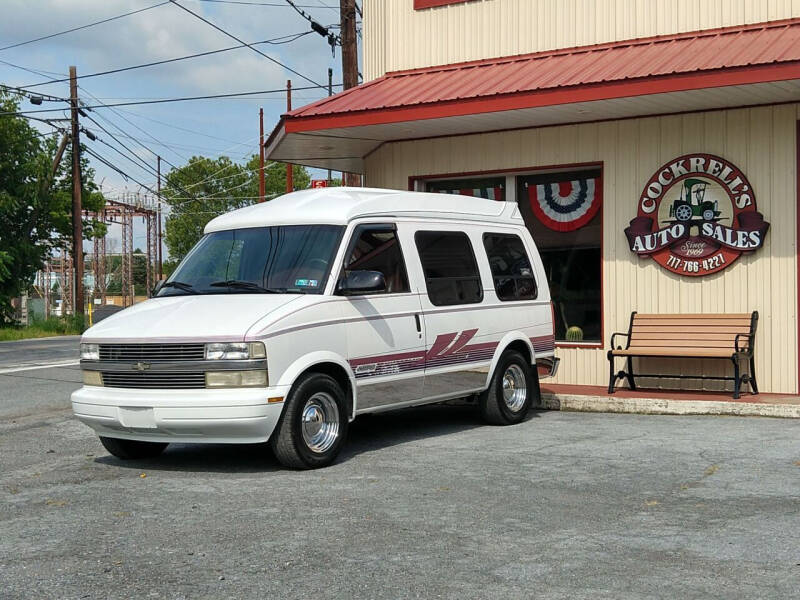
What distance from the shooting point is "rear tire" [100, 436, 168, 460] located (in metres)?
8.56

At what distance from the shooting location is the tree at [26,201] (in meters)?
43.9

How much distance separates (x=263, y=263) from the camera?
872 cm

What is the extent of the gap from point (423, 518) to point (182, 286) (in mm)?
3498

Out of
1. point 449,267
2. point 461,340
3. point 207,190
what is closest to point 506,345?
point 461,340

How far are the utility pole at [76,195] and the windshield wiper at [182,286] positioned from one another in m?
33.2

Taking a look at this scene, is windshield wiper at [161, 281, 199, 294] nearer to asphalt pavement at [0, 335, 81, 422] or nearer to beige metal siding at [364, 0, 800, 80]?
asphalt pavement at [0, 335, 81, 422]

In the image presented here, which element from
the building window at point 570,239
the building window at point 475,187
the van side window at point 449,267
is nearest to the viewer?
the van side window at point 449,267

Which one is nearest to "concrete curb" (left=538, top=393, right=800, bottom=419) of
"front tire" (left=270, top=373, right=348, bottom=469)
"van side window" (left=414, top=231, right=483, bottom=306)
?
"van side window" (left=414, top=231, right=483, bottom=306)

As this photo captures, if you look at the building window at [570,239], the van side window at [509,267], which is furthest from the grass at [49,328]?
the van side window at [509,267]

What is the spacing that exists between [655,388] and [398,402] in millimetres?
5043

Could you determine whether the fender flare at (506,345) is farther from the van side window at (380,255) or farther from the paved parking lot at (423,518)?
the van side window at (380,255)

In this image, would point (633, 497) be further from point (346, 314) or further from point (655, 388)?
point (655, 388)

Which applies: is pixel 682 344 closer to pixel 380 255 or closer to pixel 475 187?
pixel 475 187

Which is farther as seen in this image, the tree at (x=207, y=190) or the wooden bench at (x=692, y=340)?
the tree at (x=207, y=190)
